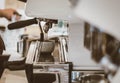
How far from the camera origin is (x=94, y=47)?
0.23 m

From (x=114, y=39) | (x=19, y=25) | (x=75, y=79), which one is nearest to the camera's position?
(x=114, y=39)

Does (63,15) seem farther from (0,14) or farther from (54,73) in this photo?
(0,14)

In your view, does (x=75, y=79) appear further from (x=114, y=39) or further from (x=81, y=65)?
(x=114, y=39)

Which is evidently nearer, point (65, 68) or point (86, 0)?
point (86, 0)

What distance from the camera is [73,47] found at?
0.79 m

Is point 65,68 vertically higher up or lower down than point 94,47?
lower down

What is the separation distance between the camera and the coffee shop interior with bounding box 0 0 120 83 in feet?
0.73

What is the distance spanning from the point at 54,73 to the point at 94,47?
52cm

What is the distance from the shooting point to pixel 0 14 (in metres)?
1.06

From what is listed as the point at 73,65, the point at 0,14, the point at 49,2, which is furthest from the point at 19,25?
the point at 73,65

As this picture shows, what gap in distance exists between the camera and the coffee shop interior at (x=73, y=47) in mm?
223

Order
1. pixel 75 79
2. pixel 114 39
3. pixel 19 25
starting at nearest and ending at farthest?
pixel 114 39 < pixel 75 79 < pixel 19 25

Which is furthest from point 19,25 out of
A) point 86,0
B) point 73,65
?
point 86,0

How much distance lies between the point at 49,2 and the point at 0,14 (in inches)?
13.9
